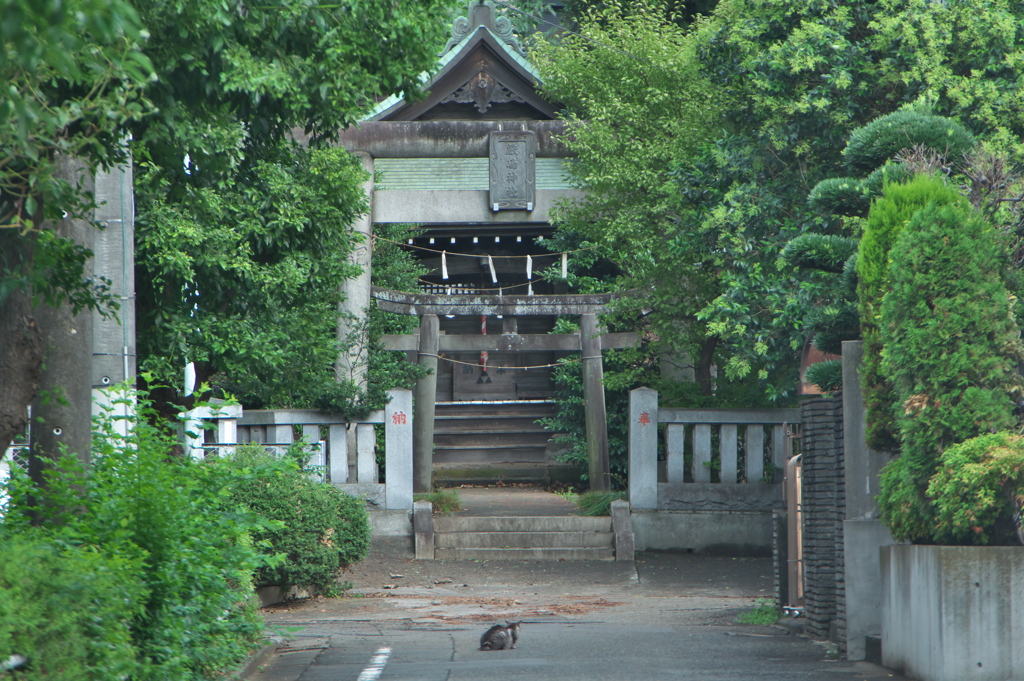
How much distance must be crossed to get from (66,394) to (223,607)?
152cm

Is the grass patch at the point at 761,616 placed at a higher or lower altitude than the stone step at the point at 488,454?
lower

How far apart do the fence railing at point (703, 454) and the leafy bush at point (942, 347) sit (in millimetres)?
7616

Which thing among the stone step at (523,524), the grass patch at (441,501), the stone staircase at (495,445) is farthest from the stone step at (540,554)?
the stone staircase at (495,445)

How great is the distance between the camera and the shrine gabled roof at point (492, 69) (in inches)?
688

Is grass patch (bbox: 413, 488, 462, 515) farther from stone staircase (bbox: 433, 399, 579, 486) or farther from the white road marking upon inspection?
the white road marking

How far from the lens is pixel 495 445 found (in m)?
23.9

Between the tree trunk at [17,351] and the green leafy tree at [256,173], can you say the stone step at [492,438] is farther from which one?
the tree trunk at [17,351]

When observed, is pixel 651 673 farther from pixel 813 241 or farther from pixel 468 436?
pixel 468 436

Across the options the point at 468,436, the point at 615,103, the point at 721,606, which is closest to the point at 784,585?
the point at 721,606

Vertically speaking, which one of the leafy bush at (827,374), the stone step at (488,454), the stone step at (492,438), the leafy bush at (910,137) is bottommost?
the stone step at (488,454)

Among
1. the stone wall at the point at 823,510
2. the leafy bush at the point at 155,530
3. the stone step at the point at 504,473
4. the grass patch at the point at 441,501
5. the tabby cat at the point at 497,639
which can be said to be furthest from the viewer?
the stone step at the point at 504,473

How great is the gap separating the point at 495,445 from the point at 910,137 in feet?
Result: 54.1

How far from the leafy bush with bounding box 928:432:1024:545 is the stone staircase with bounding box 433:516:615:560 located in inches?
318

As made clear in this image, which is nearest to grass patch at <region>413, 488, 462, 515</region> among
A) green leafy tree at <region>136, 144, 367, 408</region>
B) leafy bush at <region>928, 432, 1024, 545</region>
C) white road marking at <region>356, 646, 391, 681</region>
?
green leafy tree at <region>136, 144, 367, 408</region>
